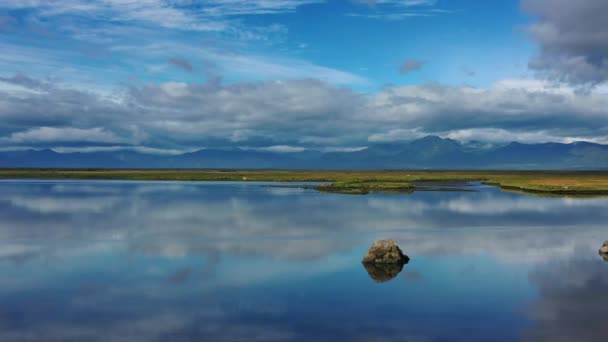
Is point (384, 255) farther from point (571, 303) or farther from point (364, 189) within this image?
point (364, 189)

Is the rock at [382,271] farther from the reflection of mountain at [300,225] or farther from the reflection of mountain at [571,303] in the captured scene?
the reflection of mountain at [571,303]

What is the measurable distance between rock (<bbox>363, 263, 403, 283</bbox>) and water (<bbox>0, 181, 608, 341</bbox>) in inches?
16.4

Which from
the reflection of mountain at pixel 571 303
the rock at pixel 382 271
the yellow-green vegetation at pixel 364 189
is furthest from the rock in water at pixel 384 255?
the yellow-green vegetation at pixel 364 189

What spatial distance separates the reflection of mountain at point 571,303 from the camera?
15.0 metres

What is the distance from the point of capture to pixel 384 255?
2472 centimetres

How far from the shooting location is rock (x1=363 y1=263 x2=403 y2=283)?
21969 mm

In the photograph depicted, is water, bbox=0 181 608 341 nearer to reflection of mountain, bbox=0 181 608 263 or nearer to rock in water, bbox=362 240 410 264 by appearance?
reflection of mountain, bbox=0 181 608 263

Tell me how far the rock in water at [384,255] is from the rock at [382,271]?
0.28 m

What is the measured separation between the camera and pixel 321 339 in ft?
47.5

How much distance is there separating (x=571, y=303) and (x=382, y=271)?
25.6ft

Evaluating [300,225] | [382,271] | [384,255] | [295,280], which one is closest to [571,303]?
[382,271]

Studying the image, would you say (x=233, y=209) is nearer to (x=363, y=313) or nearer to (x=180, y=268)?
(x=180, y=268)

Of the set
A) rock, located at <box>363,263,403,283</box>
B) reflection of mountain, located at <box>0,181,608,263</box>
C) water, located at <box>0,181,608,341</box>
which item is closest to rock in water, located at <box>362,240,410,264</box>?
rock, located at <box>363,263,403,283</box>

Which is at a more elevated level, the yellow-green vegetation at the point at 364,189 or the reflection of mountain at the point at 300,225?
the yellow-green vegetation at the point at 364,189
